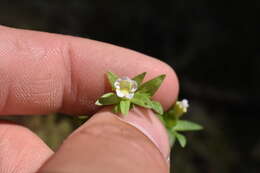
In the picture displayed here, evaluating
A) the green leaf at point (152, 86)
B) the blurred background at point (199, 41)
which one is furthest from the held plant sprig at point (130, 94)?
the blurred background at point (199, 41)

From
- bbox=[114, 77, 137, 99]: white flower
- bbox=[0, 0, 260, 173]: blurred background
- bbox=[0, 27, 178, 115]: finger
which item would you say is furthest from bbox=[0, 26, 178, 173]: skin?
bbox=[0, 0, 260, 173]: blurred background

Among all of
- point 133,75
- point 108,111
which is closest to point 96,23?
point 133,75

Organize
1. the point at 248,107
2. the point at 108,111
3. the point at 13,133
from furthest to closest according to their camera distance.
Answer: the point at 248,107 < the point at 13,133 < the point at 108,111

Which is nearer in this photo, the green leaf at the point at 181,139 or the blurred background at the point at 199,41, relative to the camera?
the green leaf at the point at 181,139

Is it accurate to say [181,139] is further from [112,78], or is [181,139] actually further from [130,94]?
[112,78]

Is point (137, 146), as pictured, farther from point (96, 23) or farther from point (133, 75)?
point (96, 23)

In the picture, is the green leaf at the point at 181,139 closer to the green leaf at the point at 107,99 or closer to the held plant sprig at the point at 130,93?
the held plant sprig at the point at 130,93
